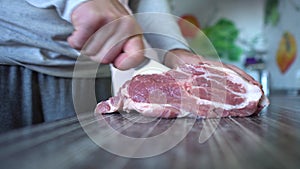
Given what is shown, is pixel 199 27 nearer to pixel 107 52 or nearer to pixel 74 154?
pixel 107 52

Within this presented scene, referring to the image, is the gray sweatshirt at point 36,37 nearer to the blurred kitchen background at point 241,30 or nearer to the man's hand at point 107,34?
the man's hand at point 107,34

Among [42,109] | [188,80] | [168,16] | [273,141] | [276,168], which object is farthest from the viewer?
[168,16]

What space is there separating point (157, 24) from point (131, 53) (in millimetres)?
531

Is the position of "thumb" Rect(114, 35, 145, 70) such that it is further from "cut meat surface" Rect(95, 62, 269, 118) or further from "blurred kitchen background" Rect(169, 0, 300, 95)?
"blurred kitchen background" Rect(169, 0, 300, 95)

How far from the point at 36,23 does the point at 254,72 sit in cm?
302

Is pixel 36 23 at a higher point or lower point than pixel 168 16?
lower

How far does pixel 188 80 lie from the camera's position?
2.25 feet

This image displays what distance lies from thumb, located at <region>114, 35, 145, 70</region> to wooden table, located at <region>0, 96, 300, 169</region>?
0.49 feet

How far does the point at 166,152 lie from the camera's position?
0.32 m

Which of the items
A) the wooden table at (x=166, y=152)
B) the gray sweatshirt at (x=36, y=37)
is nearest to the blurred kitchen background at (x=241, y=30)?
the gray sweatshirt at (x=36, y=37)

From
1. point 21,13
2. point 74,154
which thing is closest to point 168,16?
point 21,13

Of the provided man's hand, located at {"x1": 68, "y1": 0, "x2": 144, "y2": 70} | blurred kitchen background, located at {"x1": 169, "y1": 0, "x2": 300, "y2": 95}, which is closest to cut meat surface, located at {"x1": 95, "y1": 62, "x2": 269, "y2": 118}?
man's hand, located at {"x1": 68, "y1": 0, "x2": 144, "y2": 70}

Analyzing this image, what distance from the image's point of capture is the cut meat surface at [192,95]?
64 centimetres

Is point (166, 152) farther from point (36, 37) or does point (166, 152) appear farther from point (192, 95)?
point (36, 37)
